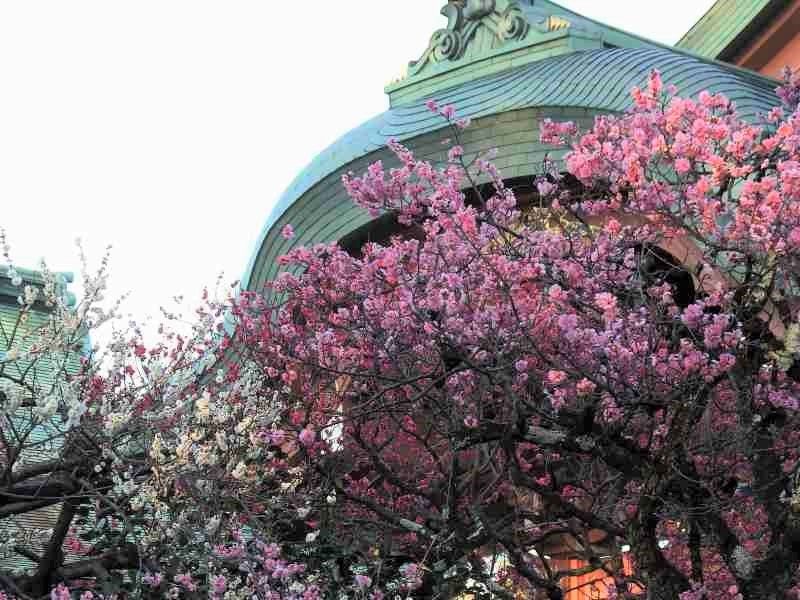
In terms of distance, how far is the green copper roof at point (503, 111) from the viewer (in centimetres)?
1661

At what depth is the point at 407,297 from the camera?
10.1 metres

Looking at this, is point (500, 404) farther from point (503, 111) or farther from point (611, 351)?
point (503, 111)

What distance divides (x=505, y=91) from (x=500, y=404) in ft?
24.3

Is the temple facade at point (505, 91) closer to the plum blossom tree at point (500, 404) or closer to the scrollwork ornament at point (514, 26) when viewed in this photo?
the scrollwork ornament at point (514, 26)

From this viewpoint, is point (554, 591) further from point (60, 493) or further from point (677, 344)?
point (60, 493)

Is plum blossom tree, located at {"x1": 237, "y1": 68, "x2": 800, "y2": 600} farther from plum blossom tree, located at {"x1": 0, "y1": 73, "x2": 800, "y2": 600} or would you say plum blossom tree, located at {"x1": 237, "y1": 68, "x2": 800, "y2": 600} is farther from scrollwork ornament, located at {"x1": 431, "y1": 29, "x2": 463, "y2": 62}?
scrollwork ornament, located at {"x1": 431, "y1": 29, "x2": 463, "y2": 62}

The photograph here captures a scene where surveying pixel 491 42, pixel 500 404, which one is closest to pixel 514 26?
pixel 491 42

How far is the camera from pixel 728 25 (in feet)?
75.3

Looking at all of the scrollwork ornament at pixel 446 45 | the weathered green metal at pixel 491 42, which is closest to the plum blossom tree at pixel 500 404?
the weathered green metal at pixel 491 42

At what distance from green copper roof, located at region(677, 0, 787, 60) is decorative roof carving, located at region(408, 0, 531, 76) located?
4.71 meters

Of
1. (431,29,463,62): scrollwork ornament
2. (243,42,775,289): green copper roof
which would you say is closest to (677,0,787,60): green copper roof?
(243,42,775,289): green copper roof

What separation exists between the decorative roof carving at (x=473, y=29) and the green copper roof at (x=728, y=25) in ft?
15.4

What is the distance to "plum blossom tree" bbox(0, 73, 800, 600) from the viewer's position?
8.91 meters

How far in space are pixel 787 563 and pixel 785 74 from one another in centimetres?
386
